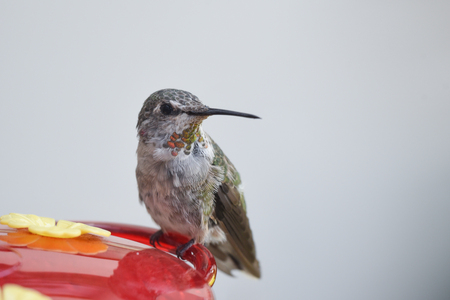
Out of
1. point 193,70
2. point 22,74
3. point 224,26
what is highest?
point 224,26

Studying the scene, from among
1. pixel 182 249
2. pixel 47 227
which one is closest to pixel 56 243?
pixel 47 227

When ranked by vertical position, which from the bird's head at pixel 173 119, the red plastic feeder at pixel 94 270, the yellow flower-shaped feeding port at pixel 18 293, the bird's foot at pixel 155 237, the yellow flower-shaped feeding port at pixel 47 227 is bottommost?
the bird's foot at pixel 155 237

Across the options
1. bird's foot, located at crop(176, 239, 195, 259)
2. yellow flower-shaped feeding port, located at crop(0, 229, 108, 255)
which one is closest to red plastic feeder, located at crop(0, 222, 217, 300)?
yellow flower-shaped feeding port, located at crop(0, 229, 108, 255)

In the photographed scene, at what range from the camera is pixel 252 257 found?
952mm

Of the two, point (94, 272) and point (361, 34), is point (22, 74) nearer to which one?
point (94, 272)

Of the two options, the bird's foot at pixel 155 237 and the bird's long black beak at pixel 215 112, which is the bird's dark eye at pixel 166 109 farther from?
the bird's foot at pixel 155 237

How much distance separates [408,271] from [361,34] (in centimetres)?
117

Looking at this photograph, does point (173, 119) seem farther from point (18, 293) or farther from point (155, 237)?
point (18, 293)

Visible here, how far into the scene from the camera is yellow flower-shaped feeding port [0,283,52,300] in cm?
38

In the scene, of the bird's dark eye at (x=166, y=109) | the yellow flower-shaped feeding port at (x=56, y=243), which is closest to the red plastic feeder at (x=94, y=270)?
the yellow flower-shaped feeding port at (x=56, y=243)

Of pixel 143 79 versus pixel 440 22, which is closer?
pixel 143 79

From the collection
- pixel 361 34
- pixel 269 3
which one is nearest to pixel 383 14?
pixel 361 34

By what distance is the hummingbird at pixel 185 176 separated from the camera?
72cm

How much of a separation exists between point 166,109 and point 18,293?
41 centimetres
